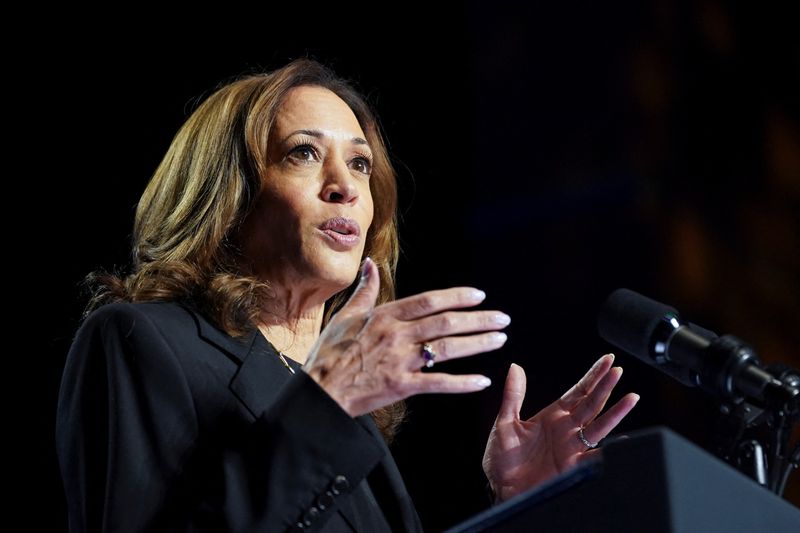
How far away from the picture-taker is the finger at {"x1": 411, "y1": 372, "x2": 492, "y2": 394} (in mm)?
1270

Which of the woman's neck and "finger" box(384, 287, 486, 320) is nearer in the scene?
"finger" box(384, 287, 486, 320)

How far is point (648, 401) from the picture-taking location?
3006mm

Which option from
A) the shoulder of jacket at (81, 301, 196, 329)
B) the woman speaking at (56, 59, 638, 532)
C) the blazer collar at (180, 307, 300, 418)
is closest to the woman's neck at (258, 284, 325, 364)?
the woman speaking at (56, 59, 638, 532)

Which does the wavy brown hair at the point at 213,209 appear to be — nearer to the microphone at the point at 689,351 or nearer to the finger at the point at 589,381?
the finger at the point at 589,381

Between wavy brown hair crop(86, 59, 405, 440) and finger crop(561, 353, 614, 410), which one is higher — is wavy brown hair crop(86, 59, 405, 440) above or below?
above

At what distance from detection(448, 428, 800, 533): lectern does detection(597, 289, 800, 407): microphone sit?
0.26 m

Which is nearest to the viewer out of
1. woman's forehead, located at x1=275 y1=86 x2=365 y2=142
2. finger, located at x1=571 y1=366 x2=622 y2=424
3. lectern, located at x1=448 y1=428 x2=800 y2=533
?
lectern, located at x1=448 y1=428 x2=800 y2=533

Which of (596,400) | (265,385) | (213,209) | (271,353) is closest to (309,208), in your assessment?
(213,209)

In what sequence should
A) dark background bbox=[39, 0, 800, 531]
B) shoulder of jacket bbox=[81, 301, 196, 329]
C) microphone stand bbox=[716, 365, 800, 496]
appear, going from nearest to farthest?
Result: microphone stand bbox=[716, 365, 800, 496] < shoulder of jacket bbox=[81, 301, 196, 329] < dark background bbox=[39, 0, 800, 531]

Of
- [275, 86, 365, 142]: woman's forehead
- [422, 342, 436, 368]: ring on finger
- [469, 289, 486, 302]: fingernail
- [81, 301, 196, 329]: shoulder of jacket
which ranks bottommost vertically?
[81, 301, 196, 329]: shoulder of jacket

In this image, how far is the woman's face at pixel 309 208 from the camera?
6.44 feet

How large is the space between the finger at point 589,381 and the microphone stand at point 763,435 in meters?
0.52

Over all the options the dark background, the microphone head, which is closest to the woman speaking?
the microphone head

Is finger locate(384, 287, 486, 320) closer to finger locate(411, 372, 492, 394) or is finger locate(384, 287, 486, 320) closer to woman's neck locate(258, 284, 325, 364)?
finger locate(411, 372, 492, 394)
